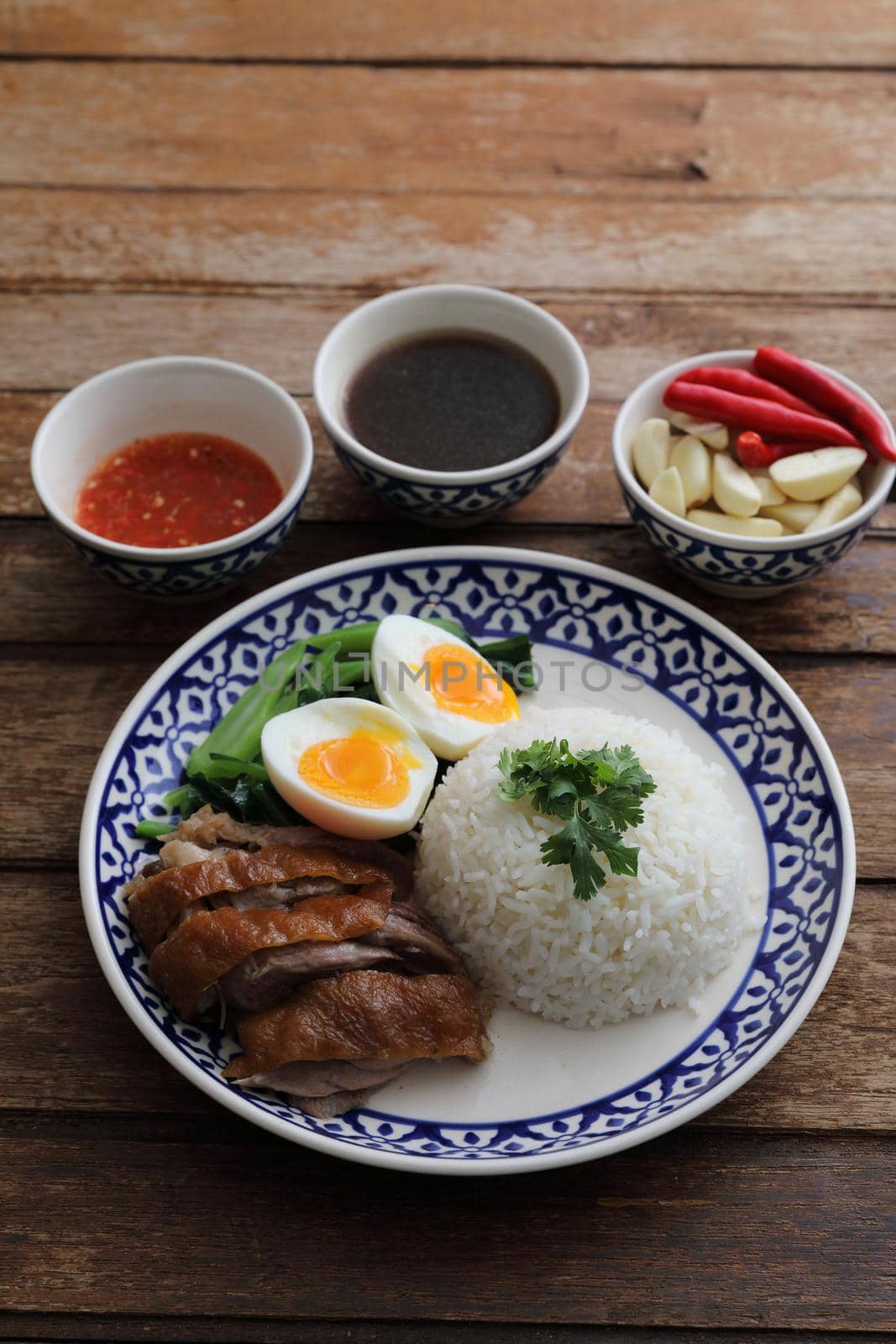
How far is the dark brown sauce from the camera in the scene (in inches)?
121

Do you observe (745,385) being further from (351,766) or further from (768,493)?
(351,766)

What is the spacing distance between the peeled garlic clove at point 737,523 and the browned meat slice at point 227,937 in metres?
1.28

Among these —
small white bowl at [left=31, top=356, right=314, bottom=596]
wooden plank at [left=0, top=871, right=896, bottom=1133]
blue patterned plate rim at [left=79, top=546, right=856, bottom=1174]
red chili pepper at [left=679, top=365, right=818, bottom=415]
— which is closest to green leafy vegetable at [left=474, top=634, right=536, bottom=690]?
blue patterned plate rim at [left=79, top=546, right=856, bottom=1174]

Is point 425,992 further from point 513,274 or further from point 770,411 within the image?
point 513,274

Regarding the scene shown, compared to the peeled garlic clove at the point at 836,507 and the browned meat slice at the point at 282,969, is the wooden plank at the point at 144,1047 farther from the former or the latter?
the peeled garlic clove at the point at 836,507

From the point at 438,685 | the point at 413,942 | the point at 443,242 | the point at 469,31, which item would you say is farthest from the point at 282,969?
the point at 469,31

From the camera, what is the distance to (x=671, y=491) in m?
Result: 2.92

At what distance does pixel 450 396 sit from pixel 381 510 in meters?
0.37

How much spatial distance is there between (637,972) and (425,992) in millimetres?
421

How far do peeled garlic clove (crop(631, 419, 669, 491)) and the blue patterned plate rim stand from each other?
0.89 feet

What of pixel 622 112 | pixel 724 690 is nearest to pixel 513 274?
pixel 622 112

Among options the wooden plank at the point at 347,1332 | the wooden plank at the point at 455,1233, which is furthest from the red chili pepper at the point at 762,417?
the wooden plank at the point at 347,1332

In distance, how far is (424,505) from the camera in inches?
119

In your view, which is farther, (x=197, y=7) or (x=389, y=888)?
(x=197, y=7)
